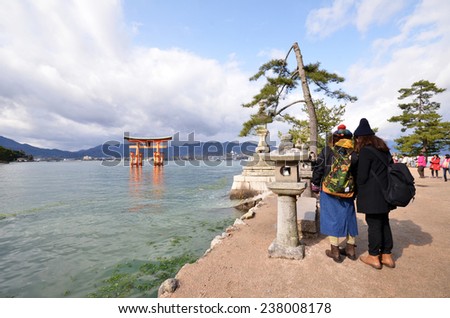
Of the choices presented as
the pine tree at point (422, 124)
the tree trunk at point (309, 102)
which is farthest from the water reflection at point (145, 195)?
the pine tree at point (422, 124)

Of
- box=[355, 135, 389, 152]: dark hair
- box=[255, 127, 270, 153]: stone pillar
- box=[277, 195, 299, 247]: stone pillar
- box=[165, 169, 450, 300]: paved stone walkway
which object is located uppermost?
box=[255, 127, 270, 153]: stone pillar

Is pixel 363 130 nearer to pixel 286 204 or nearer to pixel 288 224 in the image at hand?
pixel 286 204

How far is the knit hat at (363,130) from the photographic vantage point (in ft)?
9.97

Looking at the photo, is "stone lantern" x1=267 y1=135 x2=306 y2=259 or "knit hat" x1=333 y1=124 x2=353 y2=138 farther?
"stone lantern" x1=267 y1=135 x2=306 y2=259

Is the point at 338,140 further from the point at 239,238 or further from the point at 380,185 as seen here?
the point at 239,238

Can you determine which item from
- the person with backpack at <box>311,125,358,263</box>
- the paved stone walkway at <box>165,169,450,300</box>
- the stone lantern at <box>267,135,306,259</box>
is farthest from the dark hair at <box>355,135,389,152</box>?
the paved stone walkway at <box>165,169,450,300</box>

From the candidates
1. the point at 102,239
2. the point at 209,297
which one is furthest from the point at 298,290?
the point at 102,239

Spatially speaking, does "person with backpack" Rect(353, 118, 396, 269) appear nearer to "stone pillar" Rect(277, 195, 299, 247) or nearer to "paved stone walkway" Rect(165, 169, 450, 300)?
"paved stone walkway" Rect(165, 169, 450, 300)

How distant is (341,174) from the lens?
9.97 ft

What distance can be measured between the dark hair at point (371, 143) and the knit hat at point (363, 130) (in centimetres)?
4

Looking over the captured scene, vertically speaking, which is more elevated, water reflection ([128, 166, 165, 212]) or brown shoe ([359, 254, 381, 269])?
brown shoe ([359, 254, 381, 269])

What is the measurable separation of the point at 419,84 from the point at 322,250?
3163 cm

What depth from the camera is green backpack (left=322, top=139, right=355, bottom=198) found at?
304 centimetres

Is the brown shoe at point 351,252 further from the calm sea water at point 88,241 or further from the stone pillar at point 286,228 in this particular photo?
the calm sea water at point 88,241
